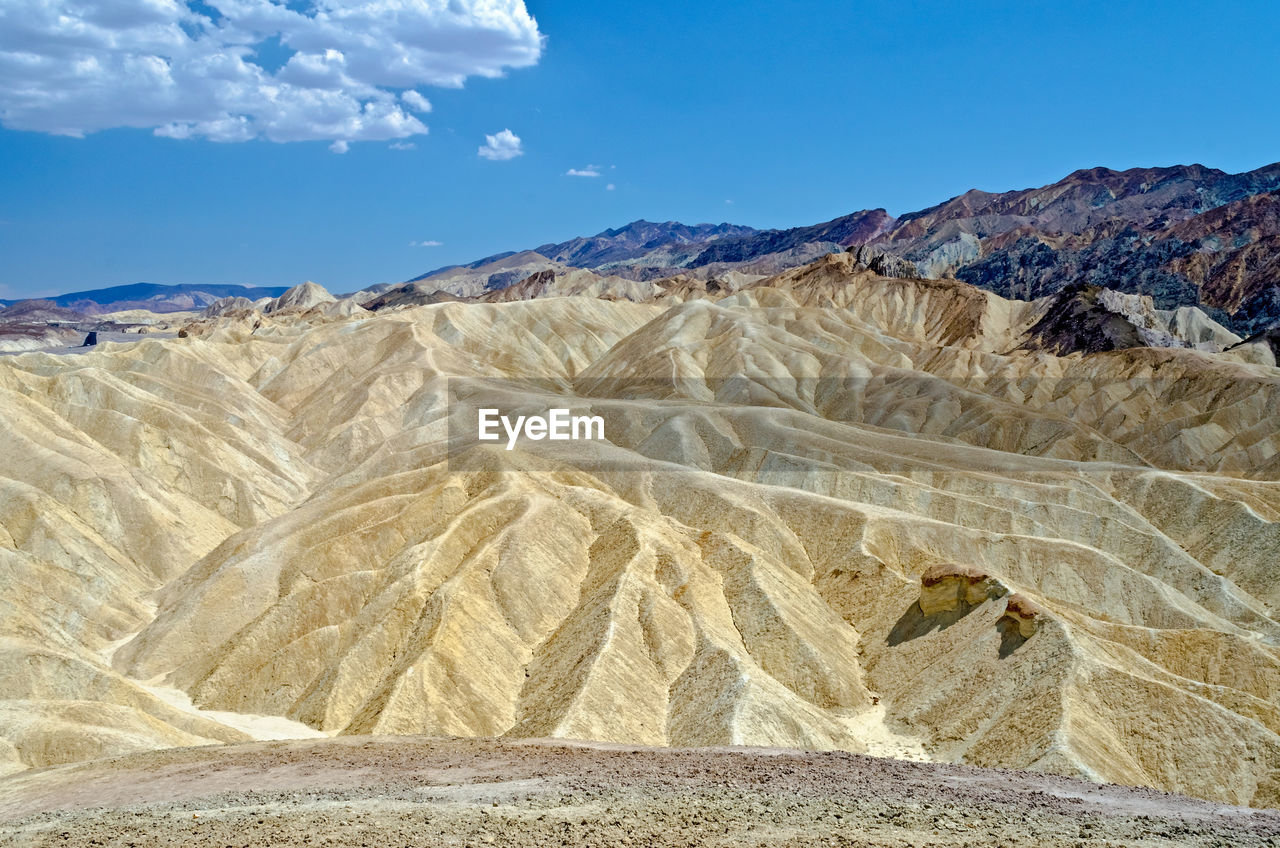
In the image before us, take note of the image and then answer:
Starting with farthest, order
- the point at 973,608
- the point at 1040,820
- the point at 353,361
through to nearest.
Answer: the point at 353,361 < the point at 973,608 < the point at 1040,820

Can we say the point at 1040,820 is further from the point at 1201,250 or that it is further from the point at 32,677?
the point at 1201,250

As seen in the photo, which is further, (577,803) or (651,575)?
(651,575)

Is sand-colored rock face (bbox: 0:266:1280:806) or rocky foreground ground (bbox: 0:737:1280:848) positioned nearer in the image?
rocky foreground ground (bbox: 0:737:1280:848)

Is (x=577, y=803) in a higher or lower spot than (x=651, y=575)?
lower

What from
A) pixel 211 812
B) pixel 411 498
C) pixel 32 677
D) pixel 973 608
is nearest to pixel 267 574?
pixel 411 498
